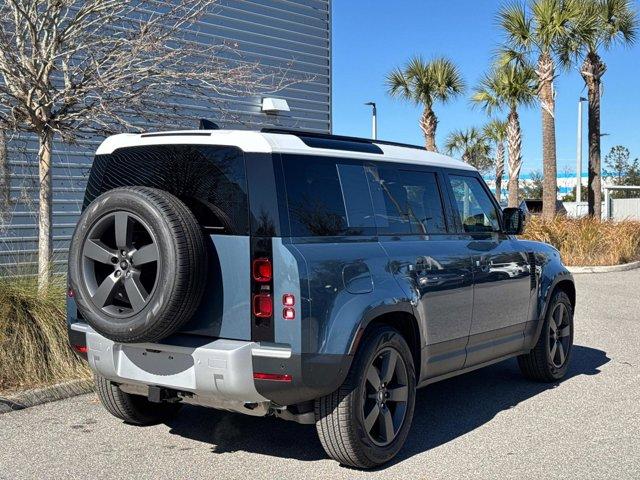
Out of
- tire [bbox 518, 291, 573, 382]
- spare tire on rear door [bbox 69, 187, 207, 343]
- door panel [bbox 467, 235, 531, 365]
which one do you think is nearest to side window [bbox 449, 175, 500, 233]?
door panel [bbox 467, 235, 531, 365]

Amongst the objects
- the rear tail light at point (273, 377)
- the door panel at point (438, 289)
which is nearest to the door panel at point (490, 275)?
the door panel at point (438, 289)

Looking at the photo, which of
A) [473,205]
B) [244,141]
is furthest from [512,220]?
[244,141]

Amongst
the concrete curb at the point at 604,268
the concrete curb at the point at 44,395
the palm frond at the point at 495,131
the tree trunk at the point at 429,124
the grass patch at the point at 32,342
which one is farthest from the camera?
the palm frond at the point at 495,131

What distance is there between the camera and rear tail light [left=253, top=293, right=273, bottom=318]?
4297 millimetres

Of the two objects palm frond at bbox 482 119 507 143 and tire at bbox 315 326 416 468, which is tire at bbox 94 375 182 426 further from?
palm frond at bbox 482 119 507 143

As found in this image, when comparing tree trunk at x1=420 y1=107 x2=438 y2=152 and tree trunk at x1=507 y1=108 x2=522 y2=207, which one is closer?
tree trunk at x1=420 y1=107 x2=438 y2=152

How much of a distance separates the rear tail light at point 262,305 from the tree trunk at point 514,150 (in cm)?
2574

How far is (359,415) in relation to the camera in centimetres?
469

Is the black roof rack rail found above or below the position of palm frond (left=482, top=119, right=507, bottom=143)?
below

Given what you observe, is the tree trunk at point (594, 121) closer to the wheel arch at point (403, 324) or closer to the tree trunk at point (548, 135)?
the tree trunk at point (548, 135)

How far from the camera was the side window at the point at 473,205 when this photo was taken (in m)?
6.09

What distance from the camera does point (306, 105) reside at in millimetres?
15148

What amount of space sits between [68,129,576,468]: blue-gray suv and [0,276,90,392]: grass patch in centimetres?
126

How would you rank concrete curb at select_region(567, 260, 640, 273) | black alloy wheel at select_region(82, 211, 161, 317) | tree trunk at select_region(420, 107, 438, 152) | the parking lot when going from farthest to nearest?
tree trunk at select_region(420, 107, 438, 152) < concrete curb at select_region(567, 260, 640, 273) < the parking lot < black alloy wheel at select_region(82, 211, 161, 317)
